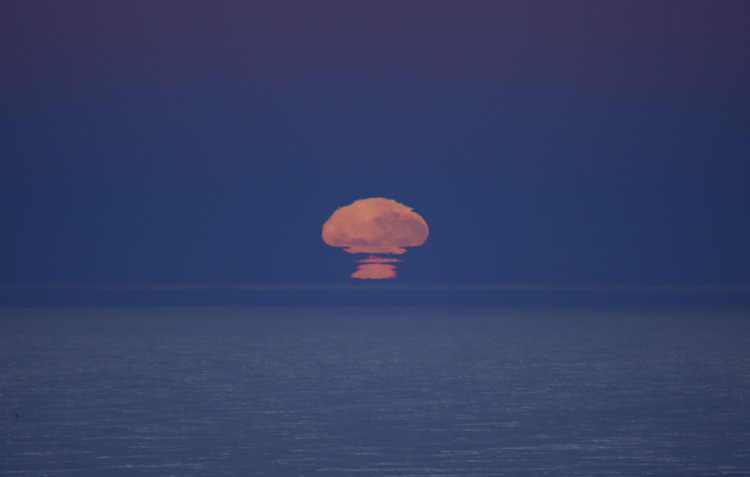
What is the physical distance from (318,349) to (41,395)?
99.8 feet

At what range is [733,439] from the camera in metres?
22.3

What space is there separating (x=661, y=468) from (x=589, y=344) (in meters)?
51.2

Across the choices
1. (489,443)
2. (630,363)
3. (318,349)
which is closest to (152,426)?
(489,443)

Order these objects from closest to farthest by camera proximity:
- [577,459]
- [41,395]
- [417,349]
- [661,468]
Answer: [661,468]
[577,459]
[41,395]
[417,349]

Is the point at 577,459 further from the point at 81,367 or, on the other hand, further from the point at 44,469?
the point at 81,367

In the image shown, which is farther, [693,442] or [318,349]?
A: [318,349]

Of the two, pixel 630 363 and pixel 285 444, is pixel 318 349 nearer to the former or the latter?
pixel 630 363

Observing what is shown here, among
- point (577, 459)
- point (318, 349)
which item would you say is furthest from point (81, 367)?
point (577, 459)

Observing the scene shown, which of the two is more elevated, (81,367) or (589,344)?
(589,344)

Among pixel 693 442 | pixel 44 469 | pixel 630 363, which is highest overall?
pixel 630 363

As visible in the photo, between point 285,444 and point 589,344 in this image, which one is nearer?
point 285,444

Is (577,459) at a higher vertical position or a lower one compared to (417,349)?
lower

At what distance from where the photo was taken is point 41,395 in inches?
1271

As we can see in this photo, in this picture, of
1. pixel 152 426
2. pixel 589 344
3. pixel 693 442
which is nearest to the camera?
pixel 693 442
